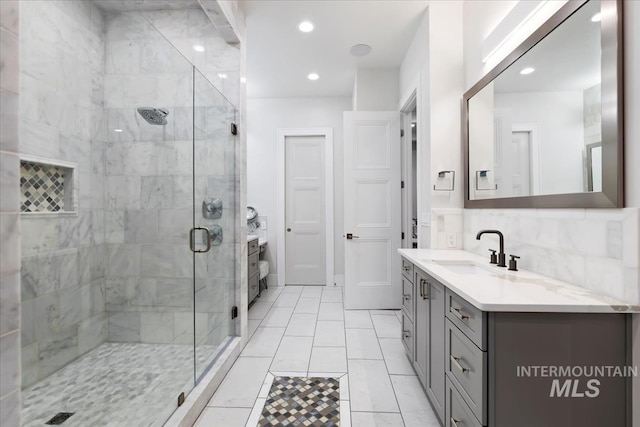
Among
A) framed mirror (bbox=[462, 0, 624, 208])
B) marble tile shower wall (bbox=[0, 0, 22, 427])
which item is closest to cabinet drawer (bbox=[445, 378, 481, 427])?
framed mirror (bbox=[462, 0, 624, 208])

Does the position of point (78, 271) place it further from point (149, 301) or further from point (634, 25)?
point (634, 25)

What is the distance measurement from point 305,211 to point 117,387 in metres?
3.25

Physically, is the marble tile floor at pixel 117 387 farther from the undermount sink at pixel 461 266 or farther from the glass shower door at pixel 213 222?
the undermount sink at pixel 461 266

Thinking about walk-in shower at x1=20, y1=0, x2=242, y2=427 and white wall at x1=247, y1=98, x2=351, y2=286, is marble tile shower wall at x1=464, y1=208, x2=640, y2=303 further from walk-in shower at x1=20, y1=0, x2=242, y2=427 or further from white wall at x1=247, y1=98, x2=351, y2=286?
white wall at x1=247, y1=98, x2=351, y2=286

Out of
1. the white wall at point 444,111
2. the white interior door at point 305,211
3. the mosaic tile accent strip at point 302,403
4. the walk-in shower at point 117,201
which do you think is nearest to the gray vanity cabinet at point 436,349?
the mosaic tile accent strip at point 302,403

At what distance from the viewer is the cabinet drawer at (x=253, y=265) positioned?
11.6 ft

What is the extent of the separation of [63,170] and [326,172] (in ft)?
10.3

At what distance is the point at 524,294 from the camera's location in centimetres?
117

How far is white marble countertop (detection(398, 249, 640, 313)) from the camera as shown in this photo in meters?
1.03

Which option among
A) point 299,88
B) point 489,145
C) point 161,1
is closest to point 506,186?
point 489,145

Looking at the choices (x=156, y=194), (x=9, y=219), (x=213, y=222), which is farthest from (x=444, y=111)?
(x=9, y=219)

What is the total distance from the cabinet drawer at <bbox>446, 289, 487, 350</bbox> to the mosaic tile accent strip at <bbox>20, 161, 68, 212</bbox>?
8.26 ft

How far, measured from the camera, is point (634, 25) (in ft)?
3.57

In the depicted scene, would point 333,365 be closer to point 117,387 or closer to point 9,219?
point 117,387
